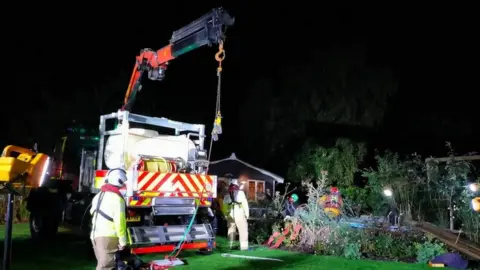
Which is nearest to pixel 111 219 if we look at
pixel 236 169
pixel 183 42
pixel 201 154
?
pixel 201 154

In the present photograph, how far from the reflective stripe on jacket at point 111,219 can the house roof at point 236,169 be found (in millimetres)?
19827

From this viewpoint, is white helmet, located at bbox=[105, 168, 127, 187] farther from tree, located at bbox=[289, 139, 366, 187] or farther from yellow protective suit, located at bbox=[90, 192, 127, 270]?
tree, located at bbox=[289, 139, 366, 187]

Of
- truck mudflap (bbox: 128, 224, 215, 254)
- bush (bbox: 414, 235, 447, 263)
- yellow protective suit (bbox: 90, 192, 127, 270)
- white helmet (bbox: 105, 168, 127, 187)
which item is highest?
white helmet (bbox: 105, 168, 127, 187)

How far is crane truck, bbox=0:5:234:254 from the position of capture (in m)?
8.12

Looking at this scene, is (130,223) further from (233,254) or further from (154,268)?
(233,254)

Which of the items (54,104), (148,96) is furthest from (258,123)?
(54,104)

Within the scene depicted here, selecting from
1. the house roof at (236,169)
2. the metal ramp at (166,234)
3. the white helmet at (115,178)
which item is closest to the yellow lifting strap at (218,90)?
the metal ramp at (166,234)

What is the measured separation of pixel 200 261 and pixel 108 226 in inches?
141

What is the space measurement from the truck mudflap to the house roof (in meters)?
16.4

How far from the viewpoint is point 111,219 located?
17.9ft

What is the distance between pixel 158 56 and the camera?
1016 centimetres

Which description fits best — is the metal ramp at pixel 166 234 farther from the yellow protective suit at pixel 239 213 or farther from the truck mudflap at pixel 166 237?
the yellow protective suit at pixel 239 213

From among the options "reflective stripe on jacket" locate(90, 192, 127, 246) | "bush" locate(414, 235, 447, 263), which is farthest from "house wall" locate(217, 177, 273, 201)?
"reflective stripe on jacket" locate(90, 192, 127, 246)

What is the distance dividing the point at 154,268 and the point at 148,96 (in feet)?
67.4
